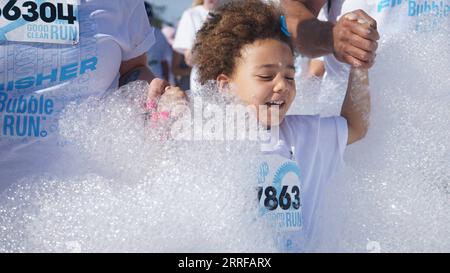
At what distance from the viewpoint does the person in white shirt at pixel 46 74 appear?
173 centimetres

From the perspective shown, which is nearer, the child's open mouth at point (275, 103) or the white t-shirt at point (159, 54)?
the child's open mouth at point (275, 103)

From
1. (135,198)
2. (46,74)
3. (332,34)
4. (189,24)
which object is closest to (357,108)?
(332,34)

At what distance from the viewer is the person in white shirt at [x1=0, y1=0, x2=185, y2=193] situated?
1727 mm

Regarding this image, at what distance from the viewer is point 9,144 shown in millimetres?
1759

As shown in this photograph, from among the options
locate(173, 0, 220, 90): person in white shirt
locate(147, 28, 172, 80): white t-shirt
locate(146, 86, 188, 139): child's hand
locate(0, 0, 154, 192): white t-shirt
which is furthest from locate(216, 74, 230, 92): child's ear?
locate(147, 28, 172, 80): white t-shirt

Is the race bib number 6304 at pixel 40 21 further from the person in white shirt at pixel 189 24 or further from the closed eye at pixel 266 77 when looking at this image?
the person in white shirt at pixel 189 24

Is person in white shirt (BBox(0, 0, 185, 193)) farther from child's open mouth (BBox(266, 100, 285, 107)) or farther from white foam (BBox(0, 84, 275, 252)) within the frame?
child's open mouth (BBox(266, 100, 285, 107))

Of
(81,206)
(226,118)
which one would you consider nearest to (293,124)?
(226,118)

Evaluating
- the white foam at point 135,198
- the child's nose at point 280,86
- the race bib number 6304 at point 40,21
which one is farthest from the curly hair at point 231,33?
the race bib number 6304 at point 40,21

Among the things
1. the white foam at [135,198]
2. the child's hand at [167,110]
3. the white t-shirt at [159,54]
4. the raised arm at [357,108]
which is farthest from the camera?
the white t-shirt at [159,54]

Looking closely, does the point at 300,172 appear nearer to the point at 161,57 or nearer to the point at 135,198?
the point at 135,198

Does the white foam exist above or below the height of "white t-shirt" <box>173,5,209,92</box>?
above

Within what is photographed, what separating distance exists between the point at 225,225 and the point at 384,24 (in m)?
0.78
